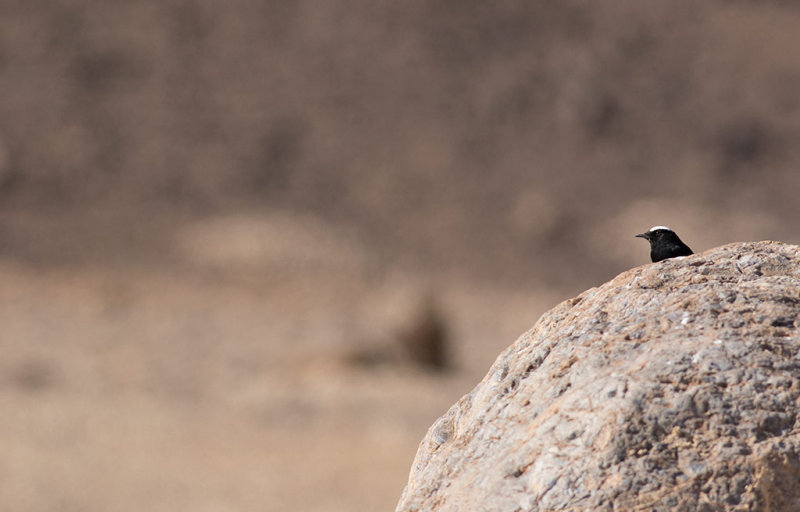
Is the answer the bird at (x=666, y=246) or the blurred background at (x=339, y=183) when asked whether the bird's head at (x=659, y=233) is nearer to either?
the bird at (x=666, y=246)

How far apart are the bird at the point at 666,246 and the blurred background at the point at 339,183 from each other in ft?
31.9

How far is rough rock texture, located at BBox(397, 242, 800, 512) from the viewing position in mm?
2861

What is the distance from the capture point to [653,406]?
292 cm

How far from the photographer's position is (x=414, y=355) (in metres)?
16.9

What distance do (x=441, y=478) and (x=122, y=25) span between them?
28028 millimetres

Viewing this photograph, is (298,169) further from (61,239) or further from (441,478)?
(441,478)

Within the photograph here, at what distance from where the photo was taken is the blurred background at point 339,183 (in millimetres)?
16500

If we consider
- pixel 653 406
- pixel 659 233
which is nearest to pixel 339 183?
pixel 659 233

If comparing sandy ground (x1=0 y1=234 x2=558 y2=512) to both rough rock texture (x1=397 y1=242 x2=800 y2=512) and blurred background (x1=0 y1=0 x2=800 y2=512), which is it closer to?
blurred background (x1=0 y1=0 x2=800 y2=512)

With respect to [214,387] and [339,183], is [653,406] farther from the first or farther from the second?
[339,183]

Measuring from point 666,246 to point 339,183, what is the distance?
23.4 metres

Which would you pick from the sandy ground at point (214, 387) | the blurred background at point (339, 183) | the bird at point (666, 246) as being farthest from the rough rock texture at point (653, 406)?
the blurred background at point (339, 183)

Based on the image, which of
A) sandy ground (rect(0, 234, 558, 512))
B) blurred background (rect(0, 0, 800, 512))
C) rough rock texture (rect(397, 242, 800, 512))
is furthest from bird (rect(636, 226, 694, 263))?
blurred background (rect(0, 0, 800, 512))

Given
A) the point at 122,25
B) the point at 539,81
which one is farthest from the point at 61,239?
the point at 539,81
